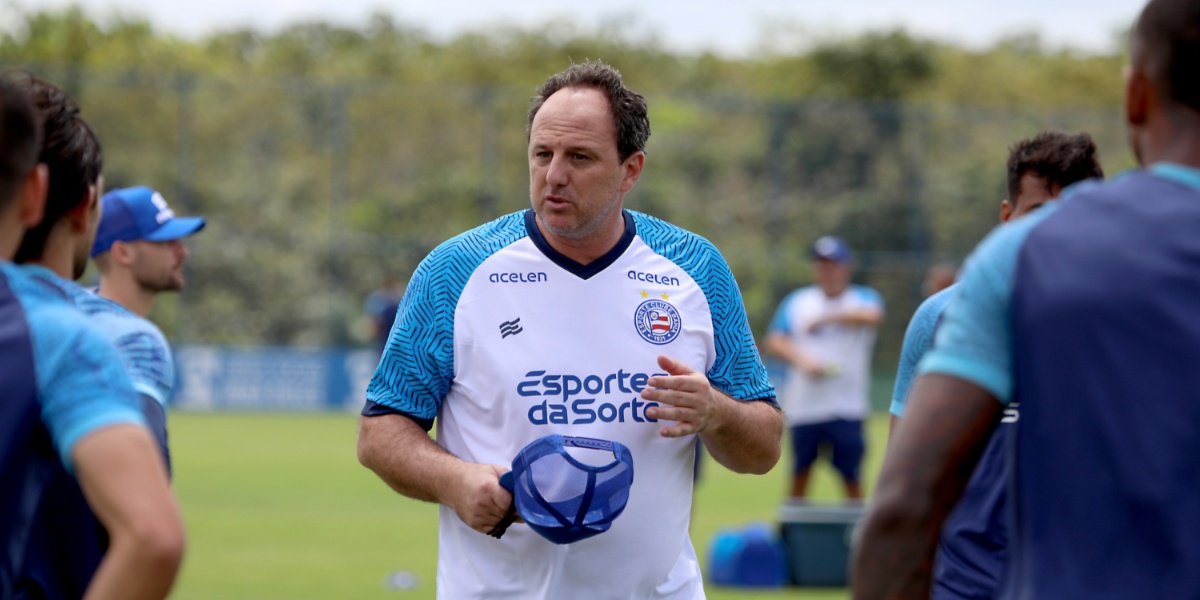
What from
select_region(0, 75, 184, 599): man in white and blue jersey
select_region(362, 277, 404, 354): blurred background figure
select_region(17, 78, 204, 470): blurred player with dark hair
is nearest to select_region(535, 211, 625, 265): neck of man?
select_region(17, 78, 204, 470): blurred player with dark hair

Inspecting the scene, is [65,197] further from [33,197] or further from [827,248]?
[827,248]

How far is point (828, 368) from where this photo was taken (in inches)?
539

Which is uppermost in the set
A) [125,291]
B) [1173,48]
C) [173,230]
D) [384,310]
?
[1173,48]

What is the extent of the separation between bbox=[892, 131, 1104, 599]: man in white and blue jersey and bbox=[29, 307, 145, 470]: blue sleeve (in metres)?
2.52

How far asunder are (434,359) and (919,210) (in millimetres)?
31210

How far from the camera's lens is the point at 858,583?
2.54 metres

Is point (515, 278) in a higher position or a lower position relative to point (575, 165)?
lower

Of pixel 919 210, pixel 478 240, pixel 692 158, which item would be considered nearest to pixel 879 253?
pixel 919 210

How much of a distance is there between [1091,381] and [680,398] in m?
1.79

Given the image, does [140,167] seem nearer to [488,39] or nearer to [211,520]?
[211,520]

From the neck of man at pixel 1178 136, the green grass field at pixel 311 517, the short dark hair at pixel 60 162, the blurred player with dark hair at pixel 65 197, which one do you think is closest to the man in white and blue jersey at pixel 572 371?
the blurred player with dark hair at pixel 65 197

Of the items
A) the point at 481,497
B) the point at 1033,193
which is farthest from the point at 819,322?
the point at 481,497

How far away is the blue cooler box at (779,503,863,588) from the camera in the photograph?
10477mm

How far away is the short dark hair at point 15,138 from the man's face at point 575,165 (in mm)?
1889
